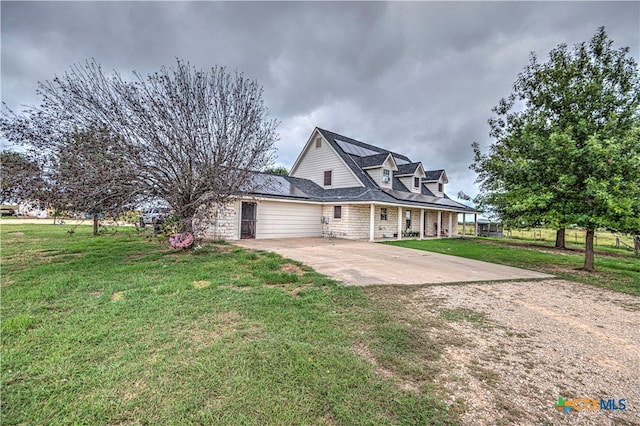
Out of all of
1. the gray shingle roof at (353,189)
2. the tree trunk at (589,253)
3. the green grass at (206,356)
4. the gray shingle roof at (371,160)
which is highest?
the gray shingle roof at (371,160)

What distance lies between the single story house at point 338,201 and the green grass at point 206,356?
28.5 feet

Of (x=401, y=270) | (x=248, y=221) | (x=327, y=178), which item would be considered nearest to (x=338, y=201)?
(x=327, y=178)

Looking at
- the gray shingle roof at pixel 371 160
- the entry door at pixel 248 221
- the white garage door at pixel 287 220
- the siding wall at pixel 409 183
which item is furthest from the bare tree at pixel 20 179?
the siding wall at pixel 409 183

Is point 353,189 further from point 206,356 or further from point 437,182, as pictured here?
point 206,356

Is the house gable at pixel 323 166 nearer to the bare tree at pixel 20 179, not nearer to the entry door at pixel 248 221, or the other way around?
the entry door at pixel 248 221

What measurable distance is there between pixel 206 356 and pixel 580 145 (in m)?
11.4

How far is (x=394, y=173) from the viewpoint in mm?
22219

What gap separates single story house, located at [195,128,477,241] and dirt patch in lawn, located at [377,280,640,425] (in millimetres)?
9999

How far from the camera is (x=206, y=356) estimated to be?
2840mm

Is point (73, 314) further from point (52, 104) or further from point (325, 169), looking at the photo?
point (325, 169)

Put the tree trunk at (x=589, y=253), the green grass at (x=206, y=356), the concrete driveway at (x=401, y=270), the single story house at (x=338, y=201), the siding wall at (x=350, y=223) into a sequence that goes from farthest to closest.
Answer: the siding wall at (x=350, y=223) → the single story house at (x=338, y=201) → the tree trunk at (x=589, y=253) → the concrete driveway at (x=401, y=270) → the green grass at (x=206, y=356)

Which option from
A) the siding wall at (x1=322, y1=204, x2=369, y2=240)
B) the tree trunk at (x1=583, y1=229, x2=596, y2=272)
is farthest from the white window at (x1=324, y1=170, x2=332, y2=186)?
the tree trunk at (x1=583, y1=229, x2=596, y2=272)

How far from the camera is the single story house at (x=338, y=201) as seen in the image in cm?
1475

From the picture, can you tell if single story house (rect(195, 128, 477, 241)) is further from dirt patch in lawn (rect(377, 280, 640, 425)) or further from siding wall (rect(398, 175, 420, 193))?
dirt patch in lawn (rect(377, 280, 640, 425))
